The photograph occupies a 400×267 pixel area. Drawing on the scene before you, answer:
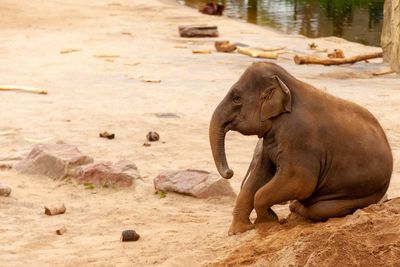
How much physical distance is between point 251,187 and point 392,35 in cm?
1266

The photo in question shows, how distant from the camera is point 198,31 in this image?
74.1ft

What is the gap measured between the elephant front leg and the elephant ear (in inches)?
10.6

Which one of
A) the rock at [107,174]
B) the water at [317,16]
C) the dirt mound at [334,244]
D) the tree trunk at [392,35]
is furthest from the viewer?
the water at [317,16]

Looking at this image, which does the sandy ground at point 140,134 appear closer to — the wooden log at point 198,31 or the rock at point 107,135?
the rock at point 107,135

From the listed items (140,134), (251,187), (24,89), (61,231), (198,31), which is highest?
(251,187)

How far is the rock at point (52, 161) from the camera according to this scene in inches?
339

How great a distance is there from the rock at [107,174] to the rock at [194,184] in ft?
0.87

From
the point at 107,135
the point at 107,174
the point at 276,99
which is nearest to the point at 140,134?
the point at 107,135

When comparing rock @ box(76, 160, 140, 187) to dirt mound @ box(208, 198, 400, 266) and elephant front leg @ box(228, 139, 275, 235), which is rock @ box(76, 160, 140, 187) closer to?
elephant front leg @ box(228, 139, 275, 235)

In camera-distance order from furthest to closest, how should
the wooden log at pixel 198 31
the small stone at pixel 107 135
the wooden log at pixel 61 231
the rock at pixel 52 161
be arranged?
the wooden log at pixel 198 31 < the small stone at pixel 107 135 < the rock at pixel 52 161 < the wooden log at pixel 61 231

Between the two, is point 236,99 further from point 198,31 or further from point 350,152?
point 198,31

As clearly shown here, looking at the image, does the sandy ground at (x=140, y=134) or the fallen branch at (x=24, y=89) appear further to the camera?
the fallen branch at (x=24, y=89)

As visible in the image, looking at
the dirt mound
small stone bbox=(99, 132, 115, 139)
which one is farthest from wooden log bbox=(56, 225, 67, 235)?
small stone bbox=(99, 132, 115, 139)

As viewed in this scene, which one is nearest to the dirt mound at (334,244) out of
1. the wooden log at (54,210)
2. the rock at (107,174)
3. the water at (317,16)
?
the wooden log at (54,210)
